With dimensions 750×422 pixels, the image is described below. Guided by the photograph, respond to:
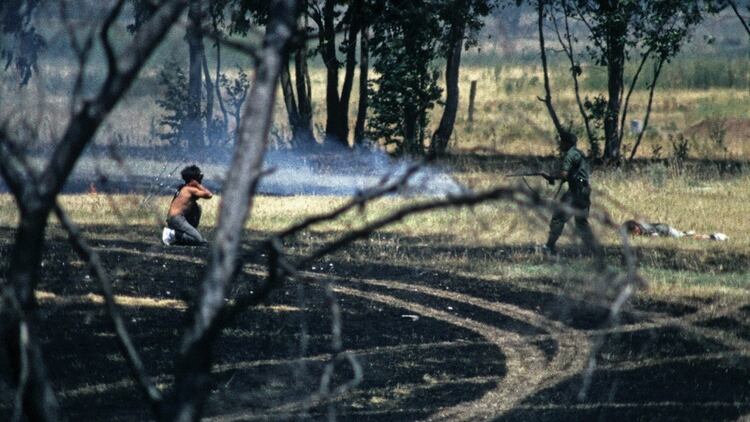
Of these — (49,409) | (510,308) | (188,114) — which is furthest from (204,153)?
(49,409)

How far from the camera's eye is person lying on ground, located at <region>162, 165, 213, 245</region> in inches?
787

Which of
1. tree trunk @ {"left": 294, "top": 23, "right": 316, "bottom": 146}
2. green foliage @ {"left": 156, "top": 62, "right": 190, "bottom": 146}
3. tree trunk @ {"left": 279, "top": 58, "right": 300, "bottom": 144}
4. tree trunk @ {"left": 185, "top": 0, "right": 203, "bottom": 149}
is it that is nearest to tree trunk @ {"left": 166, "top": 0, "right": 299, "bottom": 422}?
tree trunk @ {"left": 294, "top": 23, "right": 316, "bottom": 146}

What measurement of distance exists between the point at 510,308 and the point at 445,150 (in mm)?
24674

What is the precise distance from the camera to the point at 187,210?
20.4 metres

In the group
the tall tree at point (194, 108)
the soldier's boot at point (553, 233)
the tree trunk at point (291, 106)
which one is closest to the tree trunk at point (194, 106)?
the tall tree at point (194, 108)

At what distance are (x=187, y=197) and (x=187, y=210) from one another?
289 mm

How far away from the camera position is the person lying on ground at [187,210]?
2000 centimetres

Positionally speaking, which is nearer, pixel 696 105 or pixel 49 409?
pixel 49 409

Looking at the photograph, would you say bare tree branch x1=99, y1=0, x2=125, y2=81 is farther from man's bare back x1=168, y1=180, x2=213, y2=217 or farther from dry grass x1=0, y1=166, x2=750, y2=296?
man's bare back x1=168, y1=180, x2=213, y2=217

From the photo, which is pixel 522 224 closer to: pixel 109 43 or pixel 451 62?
pixel 109 43

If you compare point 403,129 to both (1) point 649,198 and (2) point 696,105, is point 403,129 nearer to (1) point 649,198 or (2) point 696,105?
(1) point 649,198

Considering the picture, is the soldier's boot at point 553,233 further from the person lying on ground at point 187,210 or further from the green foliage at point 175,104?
the green foliage at point 175,104

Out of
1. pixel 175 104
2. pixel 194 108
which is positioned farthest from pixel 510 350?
pixel 175 104

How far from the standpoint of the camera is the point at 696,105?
62469 millimetres
